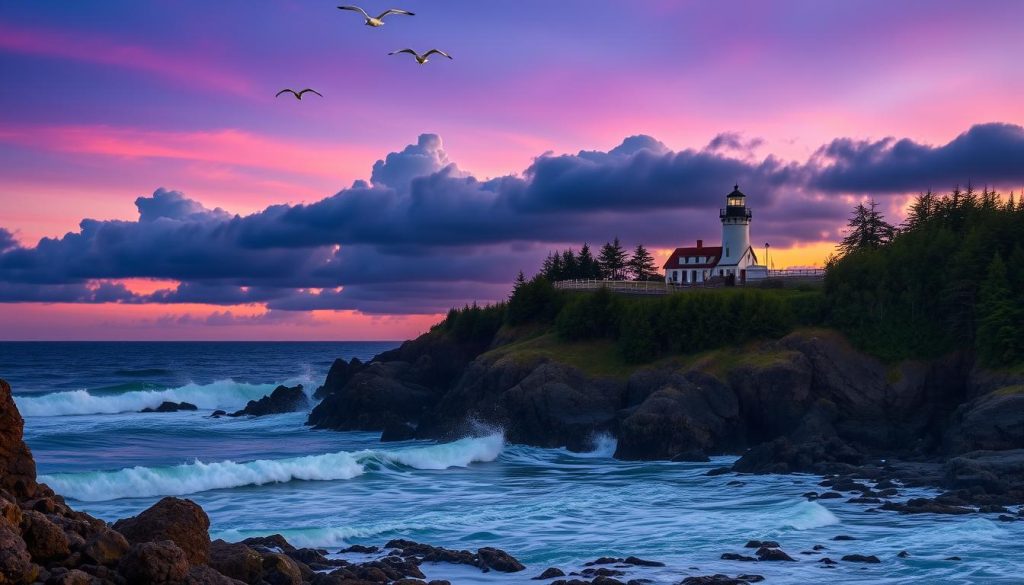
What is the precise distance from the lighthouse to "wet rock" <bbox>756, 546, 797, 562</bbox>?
221ft

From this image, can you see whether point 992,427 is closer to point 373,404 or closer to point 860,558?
point 860,558

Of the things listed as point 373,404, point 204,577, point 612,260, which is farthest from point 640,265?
point 204,577

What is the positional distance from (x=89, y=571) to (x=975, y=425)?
33.6 m

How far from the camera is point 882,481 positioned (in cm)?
3450

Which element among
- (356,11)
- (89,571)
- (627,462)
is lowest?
(627,462)

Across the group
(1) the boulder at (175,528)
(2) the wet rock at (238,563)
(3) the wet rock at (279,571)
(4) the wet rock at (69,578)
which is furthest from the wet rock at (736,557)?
(4) the wet rock at (69,578)

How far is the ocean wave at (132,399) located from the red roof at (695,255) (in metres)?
42.2

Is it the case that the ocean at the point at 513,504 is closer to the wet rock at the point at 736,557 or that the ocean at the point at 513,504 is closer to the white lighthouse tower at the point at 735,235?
the wet rock at the point at 736,557

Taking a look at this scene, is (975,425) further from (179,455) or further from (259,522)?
(179,455)

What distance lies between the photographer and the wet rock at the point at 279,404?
235ft

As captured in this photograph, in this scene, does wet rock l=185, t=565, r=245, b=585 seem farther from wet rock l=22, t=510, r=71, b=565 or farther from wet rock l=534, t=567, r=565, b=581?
wet rock l=534, t=567, r=565, b=581

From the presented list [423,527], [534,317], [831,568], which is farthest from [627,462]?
[534,317]

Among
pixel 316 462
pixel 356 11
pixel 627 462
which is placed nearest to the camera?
pixel 356 11

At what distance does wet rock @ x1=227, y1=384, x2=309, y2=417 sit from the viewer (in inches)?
2817
